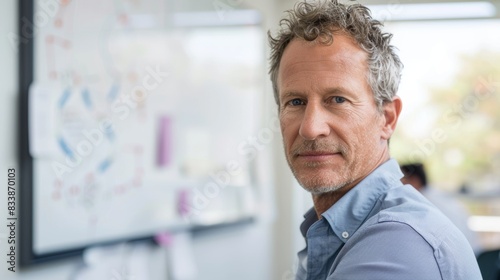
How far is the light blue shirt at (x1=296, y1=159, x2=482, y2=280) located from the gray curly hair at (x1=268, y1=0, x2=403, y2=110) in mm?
171

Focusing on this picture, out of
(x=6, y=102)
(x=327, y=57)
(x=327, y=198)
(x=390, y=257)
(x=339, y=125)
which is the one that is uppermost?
(x=6, y=102)

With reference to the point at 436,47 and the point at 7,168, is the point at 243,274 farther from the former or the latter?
the point at 436,47

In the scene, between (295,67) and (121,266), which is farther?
(121,266)

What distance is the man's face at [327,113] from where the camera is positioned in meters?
1.08

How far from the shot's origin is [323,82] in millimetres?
1081

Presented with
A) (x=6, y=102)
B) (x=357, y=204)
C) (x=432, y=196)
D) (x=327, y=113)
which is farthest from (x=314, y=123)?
(x=432, y=196)

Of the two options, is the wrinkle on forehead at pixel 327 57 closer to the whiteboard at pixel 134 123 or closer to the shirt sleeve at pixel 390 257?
the shirt sleeve at pixel 390 257

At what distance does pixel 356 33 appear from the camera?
1131 millimetres

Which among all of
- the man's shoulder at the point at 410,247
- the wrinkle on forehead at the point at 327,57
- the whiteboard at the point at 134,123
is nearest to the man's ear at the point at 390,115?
the wrinkle on forehead at the point at 327,57

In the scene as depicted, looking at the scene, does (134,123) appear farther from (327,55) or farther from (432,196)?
(432,196)

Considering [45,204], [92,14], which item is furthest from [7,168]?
[92,14]

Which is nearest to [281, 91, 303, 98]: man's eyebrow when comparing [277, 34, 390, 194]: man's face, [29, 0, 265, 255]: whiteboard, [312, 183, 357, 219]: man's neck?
[277, 34, 390, 194]: man's face

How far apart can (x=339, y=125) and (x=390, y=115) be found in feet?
0.63

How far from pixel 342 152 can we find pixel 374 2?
2.47 m
